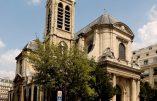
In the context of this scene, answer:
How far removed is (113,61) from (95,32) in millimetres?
6386

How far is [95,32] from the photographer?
4375 centimetres

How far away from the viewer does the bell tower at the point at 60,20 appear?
4719 cm

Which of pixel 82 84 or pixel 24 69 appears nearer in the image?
pixel 82 84

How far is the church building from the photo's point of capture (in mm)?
40875

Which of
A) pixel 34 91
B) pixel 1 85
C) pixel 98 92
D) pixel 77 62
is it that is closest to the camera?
pixel 77 62

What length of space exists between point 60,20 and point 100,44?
920 centimetres

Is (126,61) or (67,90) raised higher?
(126,61)

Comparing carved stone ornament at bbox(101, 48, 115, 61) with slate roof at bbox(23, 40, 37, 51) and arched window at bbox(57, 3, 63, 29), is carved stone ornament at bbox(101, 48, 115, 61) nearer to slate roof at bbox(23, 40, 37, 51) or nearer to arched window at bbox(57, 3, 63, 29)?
arched window at bbox(57, 3, 63, 29)

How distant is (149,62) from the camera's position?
63.8 m

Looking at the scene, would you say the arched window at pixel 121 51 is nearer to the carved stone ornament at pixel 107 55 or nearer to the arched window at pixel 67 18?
the carved stone ornament at pixel 107 55

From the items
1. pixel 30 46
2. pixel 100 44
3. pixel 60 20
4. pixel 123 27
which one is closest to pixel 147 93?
pixel 100 44

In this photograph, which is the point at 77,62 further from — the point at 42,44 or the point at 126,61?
the point at 126,61

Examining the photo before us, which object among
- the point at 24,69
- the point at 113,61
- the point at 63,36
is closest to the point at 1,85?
the point at 24,69

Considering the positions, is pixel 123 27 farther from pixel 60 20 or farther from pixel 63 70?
pixel 63 70
